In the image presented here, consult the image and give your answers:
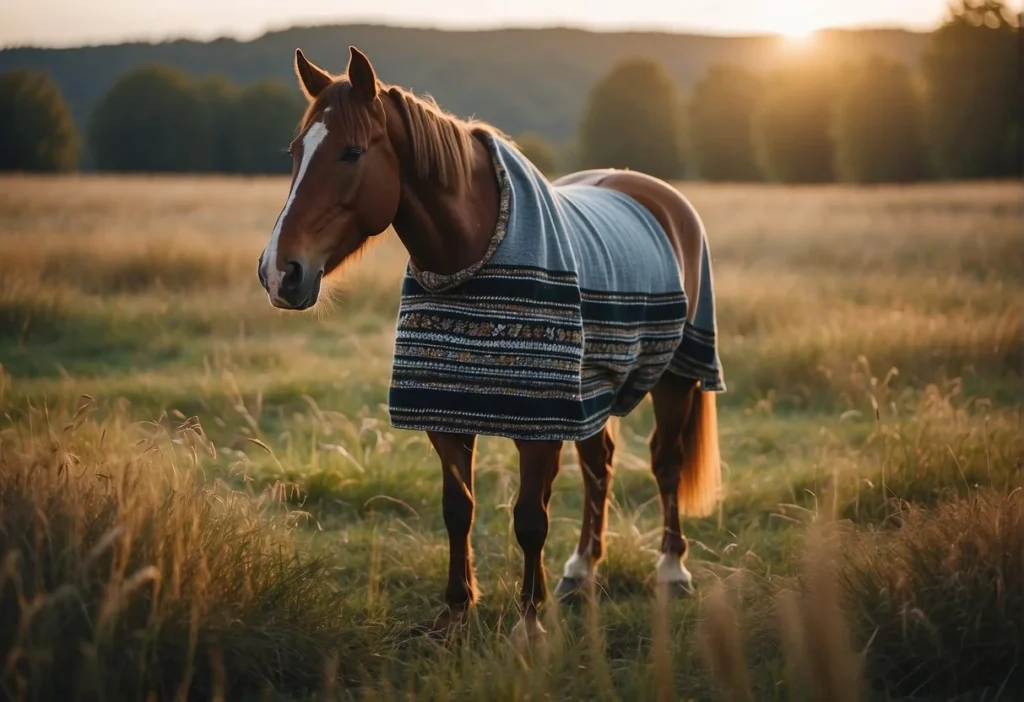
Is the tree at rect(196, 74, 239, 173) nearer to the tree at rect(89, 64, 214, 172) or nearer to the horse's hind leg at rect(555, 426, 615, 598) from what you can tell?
the tree at rect(89, 64, 214, 172)

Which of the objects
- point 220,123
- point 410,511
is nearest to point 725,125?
point 220,123

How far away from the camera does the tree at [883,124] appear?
43312 mm

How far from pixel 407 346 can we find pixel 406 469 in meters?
1.91

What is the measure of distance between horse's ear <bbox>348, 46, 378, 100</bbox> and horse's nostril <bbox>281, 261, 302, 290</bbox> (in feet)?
1.92

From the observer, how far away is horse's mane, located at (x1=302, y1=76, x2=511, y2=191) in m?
2.76

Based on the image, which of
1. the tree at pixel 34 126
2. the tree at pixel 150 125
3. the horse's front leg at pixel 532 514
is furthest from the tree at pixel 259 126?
the horse's front leg at pixel 532 514

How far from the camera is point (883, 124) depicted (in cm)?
4366

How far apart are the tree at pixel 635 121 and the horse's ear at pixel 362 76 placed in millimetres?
50240

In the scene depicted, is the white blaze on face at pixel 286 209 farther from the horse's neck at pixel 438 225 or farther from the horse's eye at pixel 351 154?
the horse's neck at pixel 438 225

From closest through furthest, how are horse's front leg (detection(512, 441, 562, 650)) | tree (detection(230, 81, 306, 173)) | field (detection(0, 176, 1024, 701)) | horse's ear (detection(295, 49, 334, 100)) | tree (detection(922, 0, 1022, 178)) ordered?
field (detection(0, 176, 1024, 701)) → horse's ear (detection(295, 49, 334, 100)) → horse's front leg (detection(512, 441, 562, 650)) → tree (detection(922, 0, 1022, 178)) → tree (detection(230, 81, 306, 173))

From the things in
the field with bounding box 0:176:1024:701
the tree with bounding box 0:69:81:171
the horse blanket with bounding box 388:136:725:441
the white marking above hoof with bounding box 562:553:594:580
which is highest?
the tree with bounding box 0:69:81:171

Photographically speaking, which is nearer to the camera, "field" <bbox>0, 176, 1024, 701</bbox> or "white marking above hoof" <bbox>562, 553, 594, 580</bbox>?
"field" <bbox>0, 176, 1024, 701</bbox>

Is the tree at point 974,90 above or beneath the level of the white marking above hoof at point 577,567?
above

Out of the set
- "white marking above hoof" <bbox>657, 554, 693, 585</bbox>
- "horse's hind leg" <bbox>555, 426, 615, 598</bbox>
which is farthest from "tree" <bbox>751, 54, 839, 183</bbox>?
"white marking above hoof" <bbox>657, 554, 693, 585</bbox>
